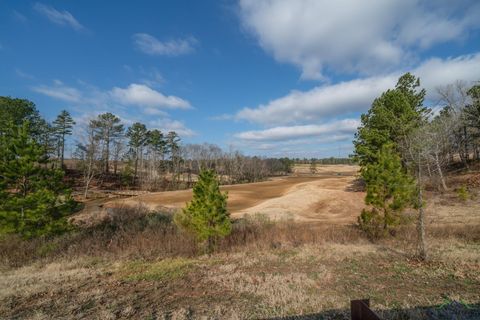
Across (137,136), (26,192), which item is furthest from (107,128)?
(26,192)

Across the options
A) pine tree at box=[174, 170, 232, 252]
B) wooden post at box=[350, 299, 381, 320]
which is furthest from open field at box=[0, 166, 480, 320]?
wooden post at box=[350, 299, 381, 320]

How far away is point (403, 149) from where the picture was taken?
11672 millimetres

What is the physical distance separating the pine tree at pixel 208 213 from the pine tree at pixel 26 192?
736 cm

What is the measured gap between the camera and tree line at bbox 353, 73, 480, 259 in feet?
35.0

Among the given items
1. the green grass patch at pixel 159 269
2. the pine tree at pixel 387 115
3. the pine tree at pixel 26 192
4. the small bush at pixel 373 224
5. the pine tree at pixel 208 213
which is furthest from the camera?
the pine tree at pixel 387 115

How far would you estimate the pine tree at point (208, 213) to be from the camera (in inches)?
472

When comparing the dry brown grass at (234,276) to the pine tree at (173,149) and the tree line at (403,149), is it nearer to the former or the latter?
the tree line at (403,149)

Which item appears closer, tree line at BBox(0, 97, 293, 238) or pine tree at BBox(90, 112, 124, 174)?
tree line at BBox(0, 97, 293, 238)

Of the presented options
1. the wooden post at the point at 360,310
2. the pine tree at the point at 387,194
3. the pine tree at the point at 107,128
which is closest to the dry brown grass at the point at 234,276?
the pine tree at the point at 387,194

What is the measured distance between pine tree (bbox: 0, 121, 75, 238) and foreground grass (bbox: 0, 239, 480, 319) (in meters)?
4.16

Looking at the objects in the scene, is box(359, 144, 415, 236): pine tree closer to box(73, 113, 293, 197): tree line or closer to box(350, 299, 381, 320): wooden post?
box(350, 299, 381, 320): wooden post

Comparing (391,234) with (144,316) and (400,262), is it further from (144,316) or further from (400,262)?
(144,316)

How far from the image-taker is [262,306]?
613cm

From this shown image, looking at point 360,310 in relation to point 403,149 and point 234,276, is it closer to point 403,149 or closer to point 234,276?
point 234,276
